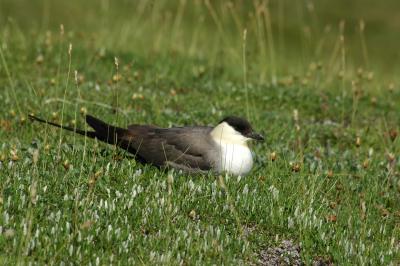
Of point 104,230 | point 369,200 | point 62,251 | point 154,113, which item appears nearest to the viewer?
point 62,251

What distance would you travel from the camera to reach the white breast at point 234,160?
10094 mm

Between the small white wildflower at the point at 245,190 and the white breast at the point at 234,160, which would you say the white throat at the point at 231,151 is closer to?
the white breast at the point at 234,160

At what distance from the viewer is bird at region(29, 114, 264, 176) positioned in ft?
33.4

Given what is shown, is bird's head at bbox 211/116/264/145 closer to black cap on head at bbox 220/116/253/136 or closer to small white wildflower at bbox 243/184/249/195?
black cap on head at bbox 220/116/253/136

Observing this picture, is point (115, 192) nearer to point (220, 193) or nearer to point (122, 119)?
point (220, 193)

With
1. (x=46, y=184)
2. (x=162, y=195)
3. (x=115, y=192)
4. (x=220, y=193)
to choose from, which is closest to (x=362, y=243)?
(x=220, y=193)

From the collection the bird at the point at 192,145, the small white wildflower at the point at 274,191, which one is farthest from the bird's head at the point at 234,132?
the small white wildflower at the point at 274,191

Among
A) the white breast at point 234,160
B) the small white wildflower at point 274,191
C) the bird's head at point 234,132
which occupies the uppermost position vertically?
the bird's head at point 234,132

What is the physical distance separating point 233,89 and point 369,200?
5.79 metres

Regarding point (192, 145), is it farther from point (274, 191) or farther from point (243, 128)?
point (274, 191)

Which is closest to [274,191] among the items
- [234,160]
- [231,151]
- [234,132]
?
[234,160]

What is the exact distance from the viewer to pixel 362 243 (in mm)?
8219

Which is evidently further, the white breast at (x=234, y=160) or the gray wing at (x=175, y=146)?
the gray wing at (x=175, y=146)

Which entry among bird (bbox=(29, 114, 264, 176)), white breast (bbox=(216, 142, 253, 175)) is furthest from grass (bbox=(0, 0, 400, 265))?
bird (bbox=(29, 114, 264, 176))
